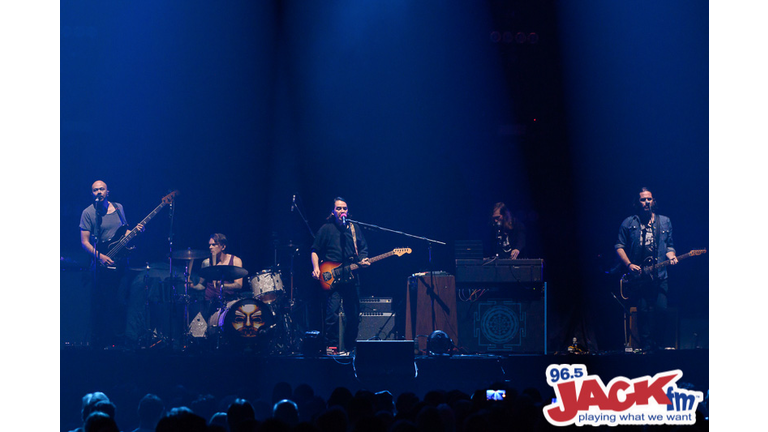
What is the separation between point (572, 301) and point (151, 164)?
651 centimetres

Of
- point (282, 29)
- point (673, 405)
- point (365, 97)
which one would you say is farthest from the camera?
point (365, 97)

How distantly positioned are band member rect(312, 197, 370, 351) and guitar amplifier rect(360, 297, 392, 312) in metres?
0.55

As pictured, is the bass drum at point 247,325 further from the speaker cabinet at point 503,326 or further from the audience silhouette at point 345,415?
the audience silhouette at point 345,415

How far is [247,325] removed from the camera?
338 inches

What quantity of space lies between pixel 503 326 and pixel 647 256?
1.95 m

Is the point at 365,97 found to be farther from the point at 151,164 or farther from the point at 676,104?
the point at 676,104

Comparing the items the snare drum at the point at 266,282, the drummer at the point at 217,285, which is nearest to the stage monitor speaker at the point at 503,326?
the snare drum at the point at 266,282

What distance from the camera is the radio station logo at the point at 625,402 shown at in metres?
4.48

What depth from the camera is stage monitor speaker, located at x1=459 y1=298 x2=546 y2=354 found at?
8797 millimetres

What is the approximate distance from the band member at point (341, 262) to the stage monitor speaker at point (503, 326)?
1.35m

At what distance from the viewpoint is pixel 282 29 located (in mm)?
9531

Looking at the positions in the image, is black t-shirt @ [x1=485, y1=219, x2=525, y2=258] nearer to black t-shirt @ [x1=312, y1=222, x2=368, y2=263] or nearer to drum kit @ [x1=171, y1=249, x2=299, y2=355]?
black t-shirt @ [x1=312, y1=222, x2=368, y2=263]

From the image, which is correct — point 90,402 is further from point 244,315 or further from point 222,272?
point 222,272

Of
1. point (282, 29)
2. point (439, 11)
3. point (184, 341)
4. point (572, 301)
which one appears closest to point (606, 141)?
point (572, 301)
